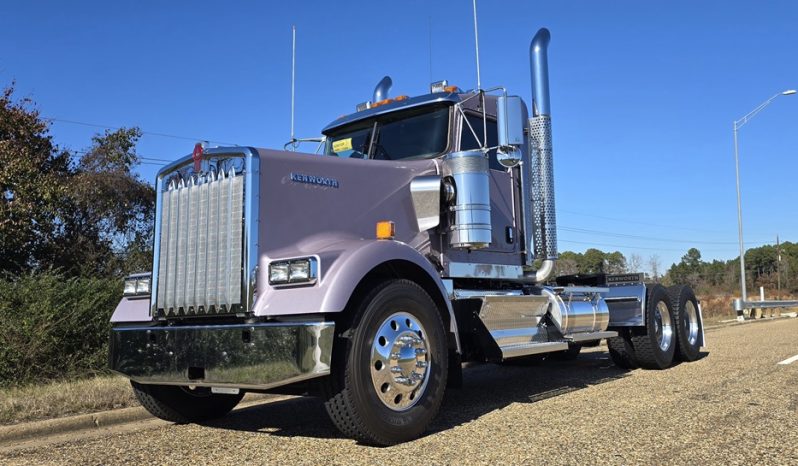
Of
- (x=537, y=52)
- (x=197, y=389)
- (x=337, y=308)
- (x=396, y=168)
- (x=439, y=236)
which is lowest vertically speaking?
(x=197, y=389)

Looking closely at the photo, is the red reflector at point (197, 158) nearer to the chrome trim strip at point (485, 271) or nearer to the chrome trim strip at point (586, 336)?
the chrome trim strip at point (485, 271)

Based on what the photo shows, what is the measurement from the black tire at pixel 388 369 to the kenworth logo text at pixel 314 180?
3.22ft

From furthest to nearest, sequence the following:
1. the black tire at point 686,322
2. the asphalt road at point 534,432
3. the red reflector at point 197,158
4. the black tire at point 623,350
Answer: the black tire at point 686,322
the black tire at point 623,350
the red reflector at point 197,158
the asphalt road at point 534,432

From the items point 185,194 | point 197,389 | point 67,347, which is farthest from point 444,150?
point 67,347

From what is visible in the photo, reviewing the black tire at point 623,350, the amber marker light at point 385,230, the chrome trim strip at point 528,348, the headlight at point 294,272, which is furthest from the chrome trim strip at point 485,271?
the black tire at point 623,350

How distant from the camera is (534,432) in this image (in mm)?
4836

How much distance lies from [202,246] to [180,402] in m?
1.66

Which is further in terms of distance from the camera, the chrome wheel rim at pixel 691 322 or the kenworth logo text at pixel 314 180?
the chrome wheel rim at pixel 691 322

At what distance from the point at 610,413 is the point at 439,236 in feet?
6.90

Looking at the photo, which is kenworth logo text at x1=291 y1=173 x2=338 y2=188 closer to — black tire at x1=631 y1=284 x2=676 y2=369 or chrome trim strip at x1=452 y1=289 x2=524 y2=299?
chrome trim strip at x1=452 y1=289 x2=524 y2=299

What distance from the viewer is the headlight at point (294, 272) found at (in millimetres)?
4227

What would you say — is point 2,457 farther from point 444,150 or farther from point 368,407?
point 444,150

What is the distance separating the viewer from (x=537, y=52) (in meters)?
7.36

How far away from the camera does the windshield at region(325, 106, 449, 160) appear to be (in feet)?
20.6
